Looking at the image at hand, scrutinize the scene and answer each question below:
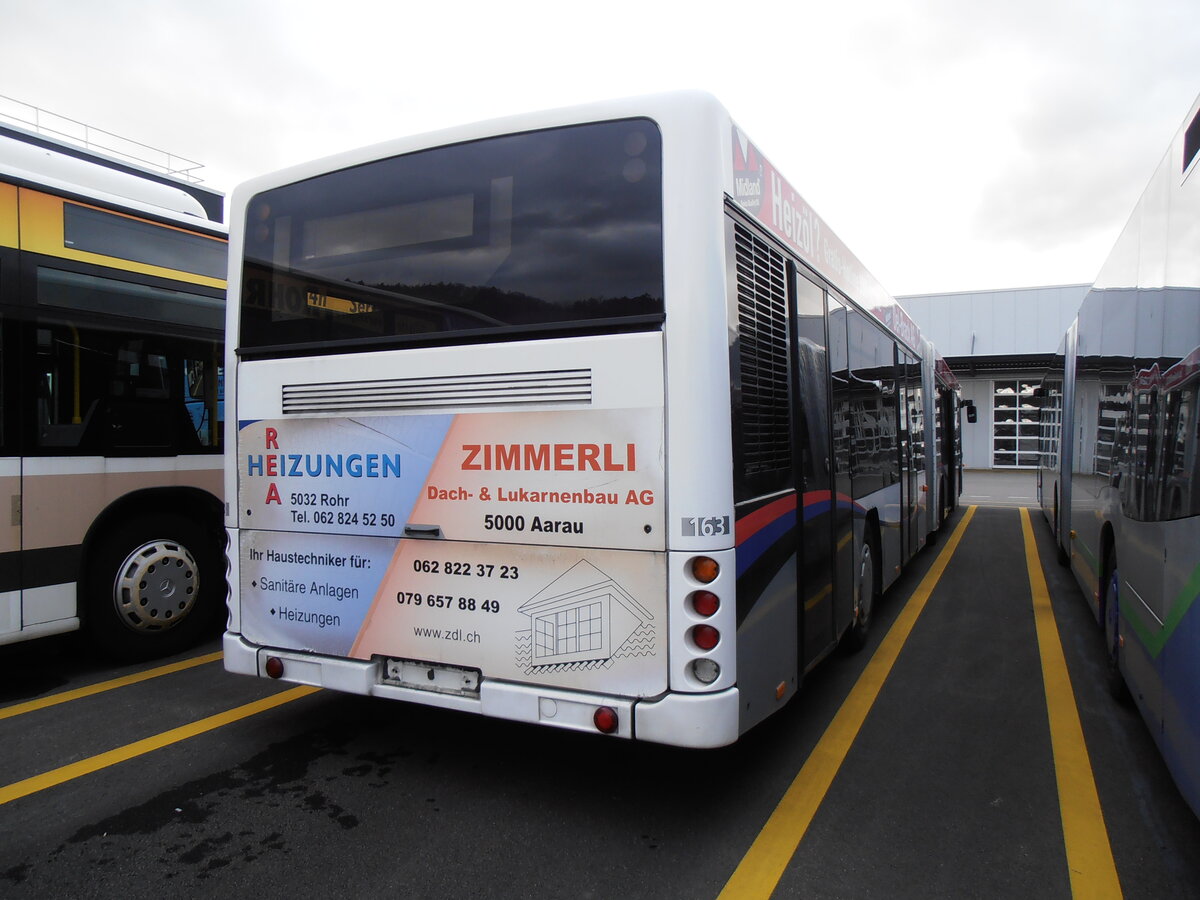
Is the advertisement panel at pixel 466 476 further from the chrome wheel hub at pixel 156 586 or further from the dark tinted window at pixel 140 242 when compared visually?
the dark tinted window at pixel 140 242

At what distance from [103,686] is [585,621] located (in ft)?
12.8

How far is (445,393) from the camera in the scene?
3.73m

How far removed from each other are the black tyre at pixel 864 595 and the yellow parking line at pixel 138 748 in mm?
3933

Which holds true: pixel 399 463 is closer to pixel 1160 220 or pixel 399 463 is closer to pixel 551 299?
pixel 551 299

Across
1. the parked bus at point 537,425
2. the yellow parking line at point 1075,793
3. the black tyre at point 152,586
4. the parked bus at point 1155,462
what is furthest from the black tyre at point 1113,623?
the black tyre at point 152,586

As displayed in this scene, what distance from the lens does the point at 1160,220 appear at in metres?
4.20

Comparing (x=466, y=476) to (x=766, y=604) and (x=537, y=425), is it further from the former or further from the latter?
(x=766, y=604)

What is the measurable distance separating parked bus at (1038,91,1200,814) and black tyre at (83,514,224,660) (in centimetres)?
620

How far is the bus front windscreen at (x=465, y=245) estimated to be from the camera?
3.42 m

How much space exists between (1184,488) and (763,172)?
2.35m

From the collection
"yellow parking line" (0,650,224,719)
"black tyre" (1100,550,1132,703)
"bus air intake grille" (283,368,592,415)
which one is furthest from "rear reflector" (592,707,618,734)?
"yellow parking line" (0,650,224,719)

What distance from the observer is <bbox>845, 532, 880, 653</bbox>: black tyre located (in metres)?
6.12

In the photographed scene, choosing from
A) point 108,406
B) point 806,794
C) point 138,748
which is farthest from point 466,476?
point 108,406

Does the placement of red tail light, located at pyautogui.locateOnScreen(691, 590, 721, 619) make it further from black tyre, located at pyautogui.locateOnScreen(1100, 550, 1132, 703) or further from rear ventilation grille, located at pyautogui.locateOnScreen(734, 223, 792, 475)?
black tyre, located at pyautogui.locateOnScreen(1100, 550, 1132, 703)
